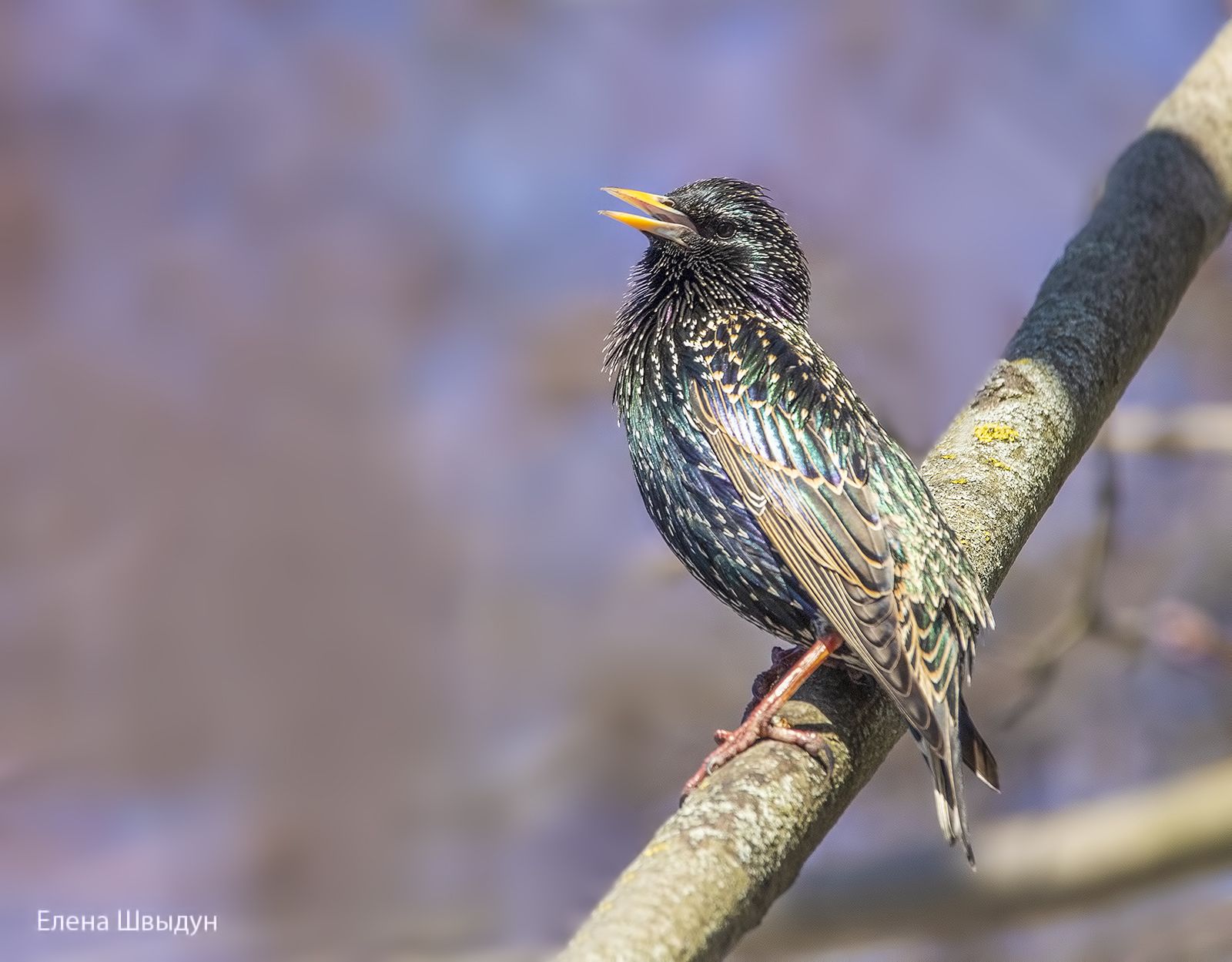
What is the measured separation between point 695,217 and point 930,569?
135cm

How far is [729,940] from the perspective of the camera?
2389 millimetres

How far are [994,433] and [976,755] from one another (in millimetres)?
818

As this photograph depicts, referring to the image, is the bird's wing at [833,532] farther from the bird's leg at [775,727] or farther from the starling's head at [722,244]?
the starling's head at [722,244]

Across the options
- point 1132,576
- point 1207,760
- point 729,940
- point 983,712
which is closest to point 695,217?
point 729,940

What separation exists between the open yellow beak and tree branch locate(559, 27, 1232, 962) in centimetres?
98

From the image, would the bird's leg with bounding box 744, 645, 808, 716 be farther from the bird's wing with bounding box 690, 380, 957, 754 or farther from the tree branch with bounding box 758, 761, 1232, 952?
the tree branch with bounding box 758, 761, 1232, 952

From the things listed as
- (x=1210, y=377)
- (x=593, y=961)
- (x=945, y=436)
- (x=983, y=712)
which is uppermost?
(x=1210, y=377)

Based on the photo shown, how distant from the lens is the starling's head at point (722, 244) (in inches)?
159

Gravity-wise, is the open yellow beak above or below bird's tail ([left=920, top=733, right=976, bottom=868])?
above

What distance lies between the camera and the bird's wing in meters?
3.15

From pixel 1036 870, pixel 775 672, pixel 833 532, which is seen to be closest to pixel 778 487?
pixel 833 532

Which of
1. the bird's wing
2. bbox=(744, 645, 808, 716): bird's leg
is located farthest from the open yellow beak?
bbox=(744, 645, 808, 716): bird's leg

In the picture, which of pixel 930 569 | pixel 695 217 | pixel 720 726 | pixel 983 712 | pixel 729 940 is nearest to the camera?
pixel 729 940

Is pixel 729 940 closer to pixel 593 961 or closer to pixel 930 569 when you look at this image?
pixel 593 961
